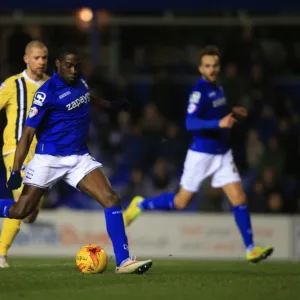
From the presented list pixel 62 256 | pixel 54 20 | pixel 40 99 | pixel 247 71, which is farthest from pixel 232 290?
pixel 54 20

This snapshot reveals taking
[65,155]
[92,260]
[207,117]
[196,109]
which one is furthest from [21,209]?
[207,117]

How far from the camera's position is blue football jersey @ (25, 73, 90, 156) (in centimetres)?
957

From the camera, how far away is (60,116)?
9.70m

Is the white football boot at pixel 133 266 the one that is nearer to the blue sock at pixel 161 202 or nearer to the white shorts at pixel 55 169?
the white shorts at pixel 55 169

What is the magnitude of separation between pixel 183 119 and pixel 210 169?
21.2ft

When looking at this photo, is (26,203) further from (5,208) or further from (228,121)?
(228,121)

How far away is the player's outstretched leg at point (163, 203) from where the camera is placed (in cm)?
1251

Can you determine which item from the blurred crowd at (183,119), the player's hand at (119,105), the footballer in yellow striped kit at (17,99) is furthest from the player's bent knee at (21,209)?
the blurred crowd at (183,119)

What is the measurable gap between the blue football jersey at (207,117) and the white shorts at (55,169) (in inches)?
83.0

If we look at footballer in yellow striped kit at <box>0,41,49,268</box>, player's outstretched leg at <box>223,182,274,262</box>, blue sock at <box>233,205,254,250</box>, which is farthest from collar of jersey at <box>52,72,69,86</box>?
blue sock at <box>233,205,254,250</box>

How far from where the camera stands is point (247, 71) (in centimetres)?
1841

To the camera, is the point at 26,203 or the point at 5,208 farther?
the point at 5,208

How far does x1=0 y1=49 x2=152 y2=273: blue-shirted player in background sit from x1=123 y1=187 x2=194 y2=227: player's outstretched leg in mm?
2867

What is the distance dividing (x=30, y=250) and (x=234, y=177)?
575 cm
